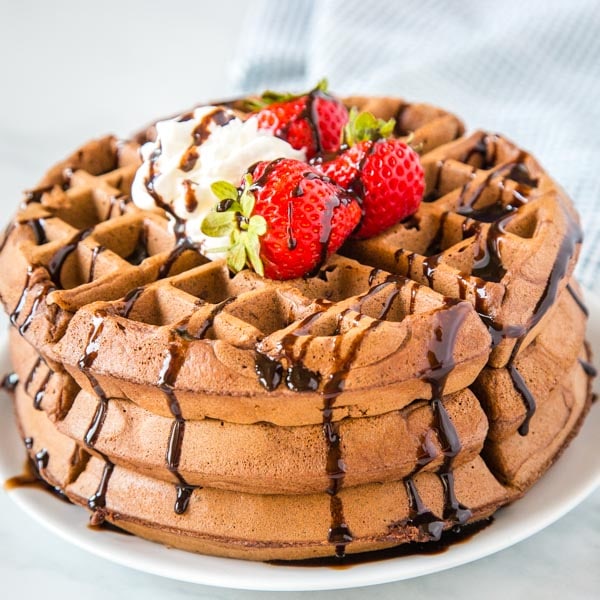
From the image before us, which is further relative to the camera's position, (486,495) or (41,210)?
(41,210)

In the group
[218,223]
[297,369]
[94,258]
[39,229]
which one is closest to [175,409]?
[297,369]

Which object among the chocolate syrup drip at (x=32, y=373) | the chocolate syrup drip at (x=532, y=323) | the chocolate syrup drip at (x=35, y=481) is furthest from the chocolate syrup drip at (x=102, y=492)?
the chocolate syrup drip at (x=532, y=323)

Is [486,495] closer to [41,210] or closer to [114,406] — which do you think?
[114,406]

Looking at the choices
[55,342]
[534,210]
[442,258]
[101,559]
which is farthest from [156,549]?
[534,210]

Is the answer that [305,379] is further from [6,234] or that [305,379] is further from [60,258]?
[6,234]

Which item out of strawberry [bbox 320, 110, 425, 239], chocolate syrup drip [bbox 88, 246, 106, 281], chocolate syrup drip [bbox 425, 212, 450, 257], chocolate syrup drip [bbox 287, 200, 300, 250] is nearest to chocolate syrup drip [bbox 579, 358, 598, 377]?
chocolate syrup drip [bbox 425, 212, 450, 257]
